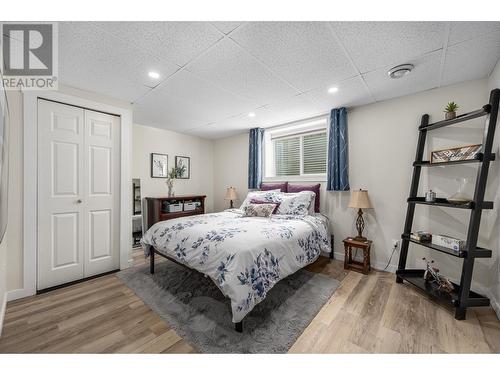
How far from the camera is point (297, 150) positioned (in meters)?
3.77

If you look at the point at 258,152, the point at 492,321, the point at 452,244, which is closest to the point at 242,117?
the point at 258,152

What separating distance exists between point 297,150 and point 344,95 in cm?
134

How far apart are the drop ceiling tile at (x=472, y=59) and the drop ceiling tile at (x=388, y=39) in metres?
0.23

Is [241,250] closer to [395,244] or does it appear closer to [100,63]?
[100,63]

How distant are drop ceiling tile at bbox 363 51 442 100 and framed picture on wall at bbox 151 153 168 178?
3.65 metres

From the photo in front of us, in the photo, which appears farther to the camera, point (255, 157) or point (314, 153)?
point (255, 157)

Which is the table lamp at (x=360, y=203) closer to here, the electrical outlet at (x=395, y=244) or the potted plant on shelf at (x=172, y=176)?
the electrical outlet at (x=395, y=244)

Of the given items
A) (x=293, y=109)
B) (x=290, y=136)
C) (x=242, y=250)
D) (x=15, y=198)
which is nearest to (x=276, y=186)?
(x=290, y=136)

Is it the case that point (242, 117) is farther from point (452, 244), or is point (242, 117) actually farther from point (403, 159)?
point (452, 244)

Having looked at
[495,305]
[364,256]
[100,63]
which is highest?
[100,63]

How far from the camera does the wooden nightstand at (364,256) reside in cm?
257

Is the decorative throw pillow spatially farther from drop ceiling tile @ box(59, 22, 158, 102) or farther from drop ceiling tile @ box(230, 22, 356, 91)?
drop ceiling tile @ box(59, 22, 158, 102)

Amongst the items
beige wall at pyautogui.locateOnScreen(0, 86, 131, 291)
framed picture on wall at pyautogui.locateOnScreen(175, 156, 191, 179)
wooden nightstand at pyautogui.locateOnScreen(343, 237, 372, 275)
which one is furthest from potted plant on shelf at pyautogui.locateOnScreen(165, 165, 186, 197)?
wooden nightstand at pyautogui.locateOnScreen(343, 237, 372, 275)

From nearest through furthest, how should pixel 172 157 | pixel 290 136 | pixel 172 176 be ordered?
pixel 290 136, pixel 172 176, pixel 172 157
